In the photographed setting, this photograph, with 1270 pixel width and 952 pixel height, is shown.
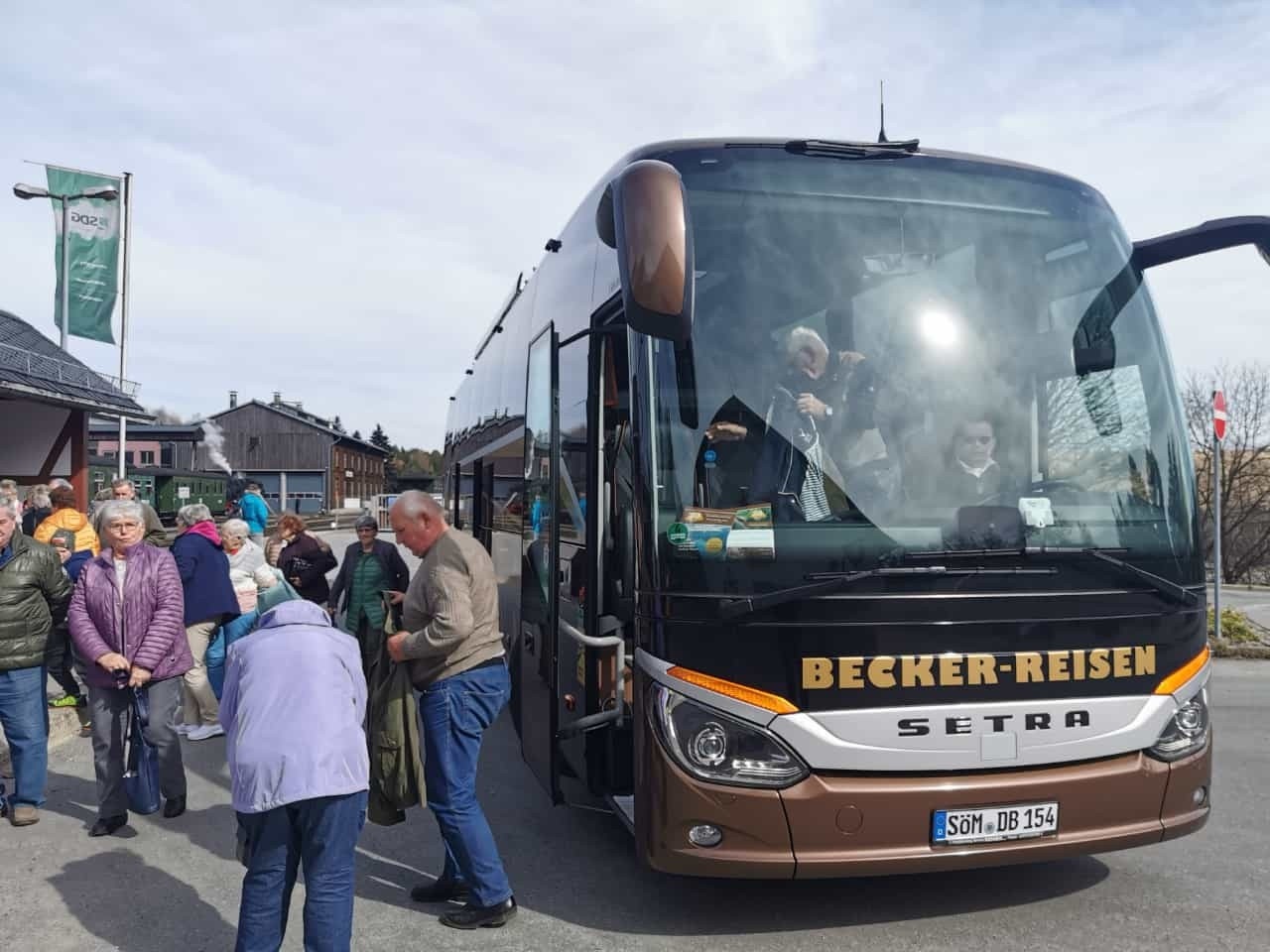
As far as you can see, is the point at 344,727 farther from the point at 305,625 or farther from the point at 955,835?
the point at 955,835

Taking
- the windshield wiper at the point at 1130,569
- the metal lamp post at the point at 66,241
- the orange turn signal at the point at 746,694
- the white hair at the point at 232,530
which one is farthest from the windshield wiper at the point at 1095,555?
the metal lamp post at the point at 66,241

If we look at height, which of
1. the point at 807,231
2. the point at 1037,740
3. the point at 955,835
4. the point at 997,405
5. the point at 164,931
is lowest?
the point at 164,931

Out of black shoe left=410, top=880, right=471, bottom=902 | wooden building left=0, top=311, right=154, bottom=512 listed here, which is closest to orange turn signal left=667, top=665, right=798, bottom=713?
black shoe left=410, top=880, right=471, bottom=902

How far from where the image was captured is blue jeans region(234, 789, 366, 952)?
358cm

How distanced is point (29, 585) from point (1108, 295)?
5679mm

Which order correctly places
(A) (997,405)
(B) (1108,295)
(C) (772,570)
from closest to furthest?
(C) (772,570) < (A) (997,405) < (B) (1108,295)

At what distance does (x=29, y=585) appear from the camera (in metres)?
5.80

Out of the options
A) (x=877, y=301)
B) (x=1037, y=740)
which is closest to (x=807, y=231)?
Answer: (x=877, y=301)

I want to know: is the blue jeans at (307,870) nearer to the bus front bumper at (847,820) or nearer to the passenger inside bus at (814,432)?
the bus front bumper at (847,820)

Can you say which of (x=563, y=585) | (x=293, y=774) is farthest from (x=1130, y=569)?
(x=293, y=774)

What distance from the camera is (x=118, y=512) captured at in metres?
5.71

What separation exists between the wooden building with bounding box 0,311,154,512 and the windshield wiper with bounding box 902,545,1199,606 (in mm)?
15292

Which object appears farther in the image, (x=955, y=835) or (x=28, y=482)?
(x=28, y=482)

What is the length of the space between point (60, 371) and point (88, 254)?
2.43 m
